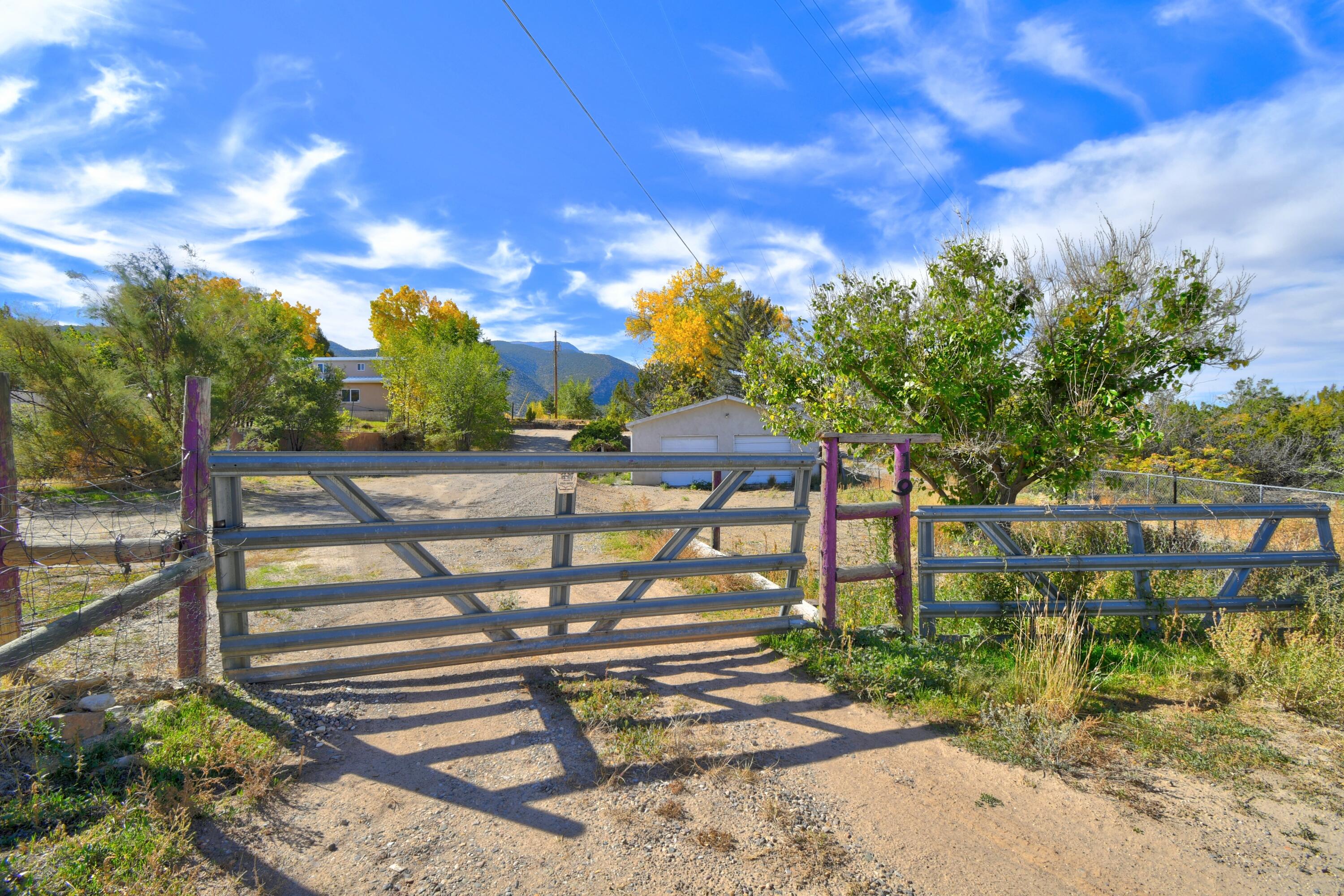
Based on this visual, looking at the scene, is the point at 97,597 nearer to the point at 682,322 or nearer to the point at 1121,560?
the point at 1121,560

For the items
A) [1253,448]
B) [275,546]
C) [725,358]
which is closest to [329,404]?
[725,358]

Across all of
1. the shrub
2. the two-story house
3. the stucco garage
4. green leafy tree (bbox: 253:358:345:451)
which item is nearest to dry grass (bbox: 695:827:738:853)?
the stucco garage

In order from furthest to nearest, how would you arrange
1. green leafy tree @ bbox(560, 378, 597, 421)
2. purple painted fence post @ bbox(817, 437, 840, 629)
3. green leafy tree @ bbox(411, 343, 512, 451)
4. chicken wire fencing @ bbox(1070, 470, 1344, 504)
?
green leafy tree @ bbox(560, 378, 597, 421)
green leafy tree @ bbox(411, 343, 512, 451)
chicken wire fencing @ bbox(1070, 470, 1344, 504)
purple painted fence post @ bbox(817, 437, 840, 629)

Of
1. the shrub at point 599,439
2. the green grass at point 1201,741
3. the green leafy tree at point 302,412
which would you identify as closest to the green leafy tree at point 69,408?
the green leafy tree at point 302,412

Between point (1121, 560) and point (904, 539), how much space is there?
6.06 feet

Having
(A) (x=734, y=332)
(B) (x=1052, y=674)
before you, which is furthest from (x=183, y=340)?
(A) (x=734, y=332)

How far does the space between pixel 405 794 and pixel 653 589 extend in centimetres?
459

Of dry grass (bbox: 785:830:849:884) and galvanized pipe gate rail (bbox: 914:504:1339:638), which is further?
galvanized pipe gate rail (bbox: 914:504:1339:638)

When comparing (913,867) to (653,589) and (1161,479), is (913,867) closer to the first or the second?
(653,589)

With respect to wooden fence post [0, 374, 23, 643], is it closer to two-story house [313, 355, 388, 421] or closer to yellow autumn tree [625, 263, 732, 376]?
yellow autumn tree [625, 263, 732, 376]

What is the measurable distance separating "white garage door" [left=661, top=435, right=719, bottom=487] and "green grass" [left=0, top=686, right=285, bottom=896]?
23715 millimetres

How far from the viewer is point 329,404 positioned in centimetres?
3194

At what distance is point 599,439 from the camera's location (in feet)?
125

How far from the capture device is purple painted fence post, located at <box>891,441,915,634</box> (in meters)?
5.20
